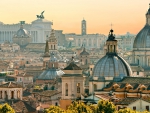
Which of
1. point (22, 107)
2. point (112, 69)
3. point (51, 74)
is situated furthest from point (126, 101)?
point (51, 74)

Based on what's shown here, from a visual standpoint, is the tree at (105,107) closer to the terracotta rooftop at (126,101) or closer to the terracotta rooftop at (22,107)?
the terracotta rooftop at (126,101)

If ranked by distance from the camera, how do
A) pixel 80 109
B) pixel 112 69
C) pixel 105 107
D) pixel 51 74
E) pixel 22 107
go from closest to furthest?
pixel 105 107 < pixel 80 109 < pixel 22 107 < pixel 112 69 < pixel 51 74

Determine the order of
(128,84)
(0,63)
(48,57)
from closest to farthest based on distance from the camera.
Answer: (128,84), (48,57), (0,63)

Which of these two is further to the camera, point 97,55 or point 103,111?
point 97,55

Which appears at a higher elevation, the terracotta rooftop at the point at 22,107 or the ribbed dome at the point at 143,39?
the ribbed dome at the point at 143,39

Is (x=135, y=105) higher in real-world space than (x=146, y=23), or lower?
lower

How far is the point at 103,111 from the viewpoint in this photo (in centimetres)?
5947

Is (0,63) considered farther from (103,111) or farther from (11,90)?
(103,111)

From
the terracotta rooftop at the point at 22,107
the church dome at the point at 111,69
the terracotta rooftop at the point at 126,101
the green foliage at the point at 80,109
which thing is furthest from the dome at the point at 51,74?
the green foliage at the point at 80,109

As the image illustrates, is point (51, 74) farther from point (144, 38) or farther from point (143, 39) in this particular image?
point (144, 38)

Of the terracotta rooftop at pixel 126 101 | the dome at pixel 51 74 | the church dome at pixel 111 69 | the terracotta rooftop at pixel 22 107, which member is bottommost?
the terracotta rooftop at pixel 22 107

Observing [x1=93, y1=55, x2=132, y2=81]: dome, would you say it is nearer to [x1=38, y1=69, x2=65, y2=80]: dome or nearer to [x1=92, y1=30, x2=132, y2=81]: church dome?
[x1=92, y1=30, x2=132, y2=81]: church dome

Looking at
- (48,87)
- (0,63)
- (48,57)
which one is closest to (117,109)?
(48,87)

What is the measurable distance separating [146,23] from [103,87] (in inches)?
1683
